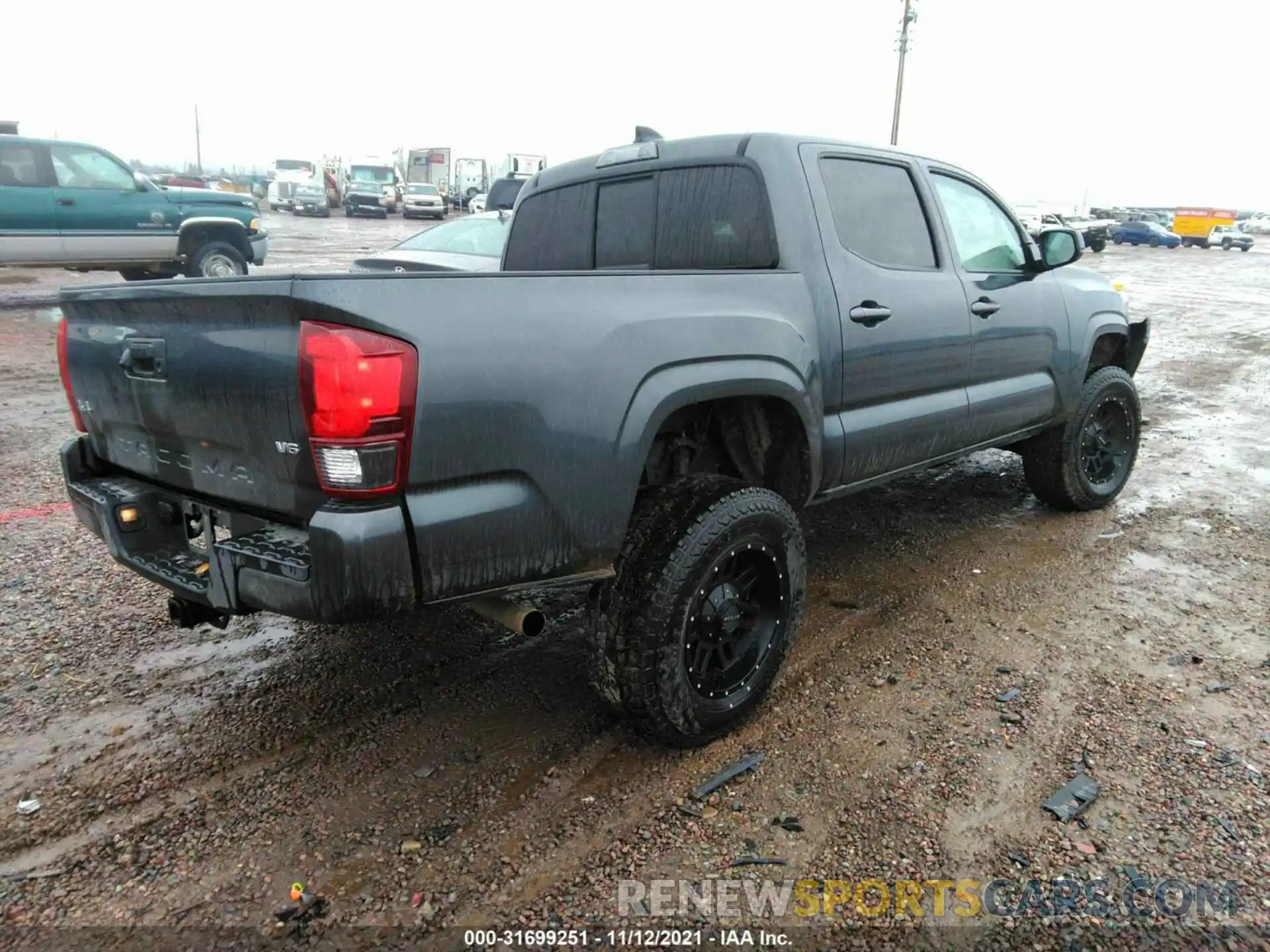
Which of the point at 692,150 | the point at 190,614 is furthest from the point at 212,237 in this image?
the point at 190,614

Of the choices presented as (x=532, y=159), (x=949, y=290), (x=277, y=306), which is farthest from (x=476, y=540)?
(x=532, y=159)

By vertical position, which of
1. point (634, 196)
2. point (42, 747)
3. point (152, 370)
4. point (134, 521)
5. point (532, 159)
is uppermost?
point (532, 159)

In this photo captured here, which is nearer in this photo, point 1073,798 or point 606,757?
point 1073,798

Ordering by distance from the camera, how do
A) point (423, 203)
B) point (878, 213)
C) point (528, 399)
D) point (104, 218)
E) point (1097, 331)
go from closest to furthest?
point (528, 399) < point (878, 213) < point (1097, 331) < point (104, 218) < point (423, 203)

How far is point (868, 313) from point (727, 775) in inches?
68.8

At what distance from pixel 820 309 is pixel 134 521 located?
234 cm

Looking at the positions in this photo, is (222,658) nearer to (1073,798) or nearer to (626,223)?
(626,223)

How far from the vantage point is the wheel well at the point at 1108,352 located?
16.7ft

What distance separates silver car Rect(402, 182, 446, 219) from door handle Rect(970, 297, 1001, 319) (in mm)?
35241

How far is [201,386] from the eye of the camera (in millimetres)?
2281

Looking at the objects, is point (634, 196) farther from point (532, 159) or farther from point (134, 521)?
point (532, 159)

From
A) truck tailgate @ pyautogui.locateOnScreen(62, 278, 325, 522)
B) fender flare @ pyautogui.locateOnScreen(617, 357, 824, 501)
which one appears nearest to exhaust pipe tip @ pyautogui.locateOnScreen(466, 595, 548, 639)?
fender flare @ pyautogui.locateOnScreen(617, 357, 824, 501)

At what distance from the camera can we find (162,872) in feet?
7.23

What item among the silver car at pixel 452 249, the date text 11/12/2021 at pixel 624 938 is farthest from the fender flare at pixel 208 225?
the date text 11/12/2021 at pixel 624 938
